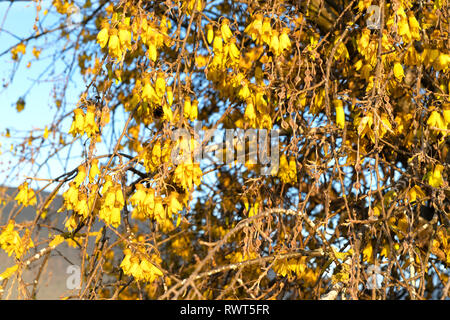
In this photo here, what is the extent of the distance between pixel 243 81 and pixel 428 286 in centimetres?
233

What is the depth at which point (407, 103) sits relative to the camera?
2.80m

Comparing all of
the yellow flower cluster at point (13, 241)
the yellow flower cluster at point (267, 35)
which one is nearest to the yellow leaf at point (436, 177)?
A: the yellow flower cluster at point (267, 35)

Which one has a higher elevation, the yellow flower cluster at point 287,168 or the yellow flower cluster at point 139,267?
the yellow flower cluster at point 287,168

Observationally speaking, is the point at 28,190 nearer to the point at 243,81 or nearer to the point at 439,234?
the point at 243,81

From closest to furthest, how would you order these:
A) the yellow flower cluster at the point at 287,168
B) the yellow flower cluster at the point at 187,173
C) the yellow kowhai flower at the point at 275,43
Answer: the yellow flower cluster at the point at 187,173
the yellow kowhai flower at the point at 275,43
the yellow flower cluster at the point at 287,168

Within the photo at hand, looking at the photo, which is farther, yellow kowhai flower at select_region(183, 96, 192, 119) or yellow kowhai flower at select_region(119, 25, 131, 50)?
yellow kowhai flower at select_region(183, 96, 192, 119)

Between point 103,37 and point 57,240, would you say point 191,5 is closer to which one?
point 103,37

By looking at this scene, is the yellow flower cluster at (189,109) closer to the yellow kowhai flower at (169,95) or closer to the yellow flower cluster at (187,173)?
Answer: the yellow kowhai flower at (169,95)

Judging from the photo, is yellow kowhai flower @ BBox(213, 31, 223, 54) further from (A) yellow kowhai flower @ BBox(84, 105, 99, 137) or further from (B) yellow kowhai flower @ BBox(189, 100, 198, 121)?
(A) yellow kowhai flower @ BBox(84, 105, 99, 137)

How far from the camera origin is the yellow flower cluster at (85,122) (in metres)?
1.96

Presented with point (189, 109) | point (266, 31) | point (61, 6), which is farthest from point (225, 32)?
point (61, 6)

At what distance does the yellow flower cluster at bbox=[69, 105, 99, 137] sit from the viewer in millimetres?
1959

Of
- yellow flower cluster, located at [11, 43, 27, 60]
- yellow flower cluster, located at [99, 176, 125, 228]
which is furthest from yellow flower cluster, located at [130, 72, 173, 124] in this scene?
yellow flower cluster, located at [11, 43, 27, 60]

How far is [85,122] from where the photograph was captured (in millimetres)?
1966
